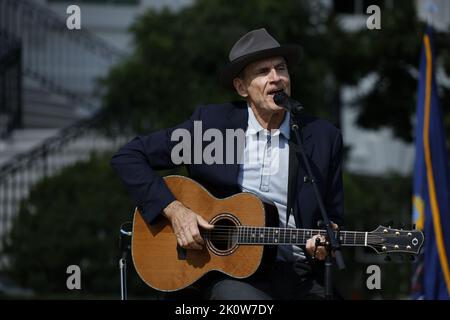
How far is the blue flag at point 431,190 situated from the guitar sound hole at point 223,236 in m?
2.82

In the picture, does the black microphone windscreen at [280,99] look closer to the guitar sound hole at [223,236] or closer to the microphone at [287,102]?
the microphone at [287,102]

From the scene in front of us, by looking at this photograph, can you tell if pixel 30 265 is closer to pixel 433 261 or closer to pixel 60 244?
pixel 60 244

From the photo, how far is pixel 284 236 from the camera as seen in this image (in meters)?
5.41

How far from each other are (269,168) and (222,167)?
252mm

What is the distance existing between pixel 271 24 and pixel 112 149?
2274 millimetres

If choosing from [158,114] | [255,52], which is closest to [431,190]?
[255,52]

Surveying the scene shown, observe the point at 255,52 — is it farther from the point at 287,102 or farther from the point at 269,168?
the point at 269,168

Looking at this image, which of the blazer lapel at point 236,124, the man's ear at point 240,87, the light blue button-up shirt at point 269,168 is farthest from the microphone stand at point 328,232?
the man's ear at point 240,87

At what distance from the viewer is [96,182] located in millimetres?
10797

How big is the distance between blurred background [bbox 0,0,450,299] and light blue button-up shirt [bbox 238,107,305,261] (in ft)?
15.1

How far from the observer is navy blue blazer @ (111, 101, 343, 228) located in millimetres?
5621

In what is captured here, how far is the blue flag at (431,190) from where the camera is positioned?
7.93 meters

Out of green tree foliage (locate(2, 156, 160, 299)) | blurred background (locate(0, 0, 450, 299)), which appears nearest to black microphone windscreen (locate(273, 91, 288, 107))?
blurred background (locate(0, 0, 450, 299))
